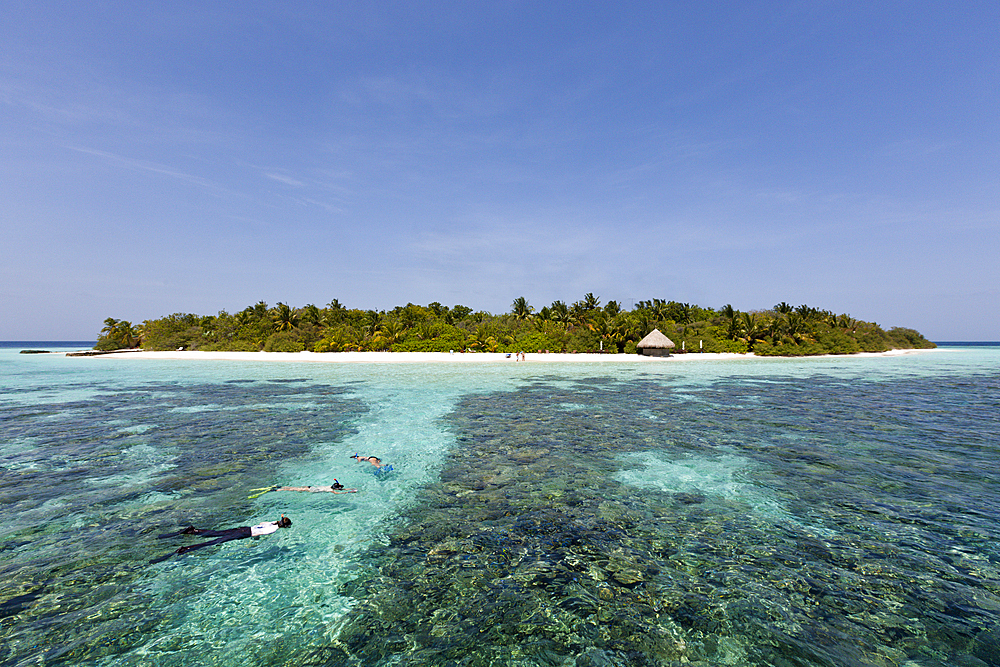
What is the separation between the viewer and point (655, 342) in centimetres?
5356

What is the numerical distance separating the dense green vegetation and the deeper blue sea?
45.0m

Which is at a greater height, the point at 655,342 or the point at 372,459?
the point at 655,342

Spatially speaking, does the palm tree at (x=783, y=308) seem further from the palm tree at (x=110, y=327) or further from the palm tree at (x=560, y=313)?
the palm tree at (x=110, y=327)

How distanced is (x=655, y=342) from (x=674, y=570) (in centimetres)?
5096

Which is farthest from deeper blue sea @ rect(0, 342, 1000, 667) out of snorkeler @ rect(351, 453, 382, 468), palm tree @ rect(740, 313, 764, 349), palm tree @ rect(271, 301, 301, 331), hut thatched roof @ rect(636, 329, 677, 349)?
palm tree @ rect(271, 301, 301, 331)

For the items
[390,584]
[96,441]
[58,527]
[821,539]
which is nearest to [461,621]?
[390,584]

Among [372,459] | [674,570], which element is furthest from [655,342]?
[674,570]

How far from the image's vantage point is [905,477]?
9.18 meters

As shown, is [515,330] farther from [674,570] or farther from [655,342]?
[674,570]

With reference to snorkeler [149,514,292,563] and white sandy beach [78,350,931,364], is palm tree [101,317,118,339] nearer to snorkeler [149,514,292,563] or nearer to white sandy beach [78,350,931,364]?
white sandy beach [78,350,931,364]

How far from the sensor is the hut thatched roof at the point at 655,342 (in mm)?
53094

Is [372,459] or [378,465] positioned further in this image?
[372,459]

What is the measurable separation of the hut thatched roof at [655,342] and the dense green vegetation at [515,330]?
11.7 feet

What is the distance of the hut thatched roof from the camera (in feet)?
174
